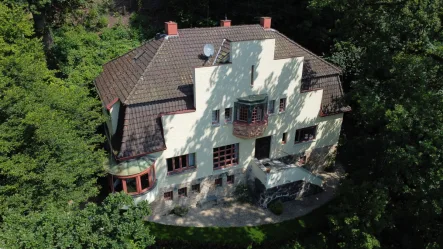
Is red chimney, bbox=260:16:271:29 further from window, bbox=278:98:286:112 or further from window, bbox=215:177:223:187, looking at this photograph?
window, bbox=215:177:223:187

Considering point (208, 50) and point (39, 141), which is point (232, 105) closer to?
point (208, 50)

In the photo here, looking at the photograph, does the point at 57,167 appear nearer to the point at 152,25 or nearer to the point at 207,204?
the point at 207,204

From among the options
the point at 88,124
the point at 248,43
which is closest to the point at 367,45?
the point at 248,43

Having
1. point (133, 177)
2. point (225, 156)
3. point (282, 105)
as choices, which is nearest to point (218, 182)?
point (225, 156)

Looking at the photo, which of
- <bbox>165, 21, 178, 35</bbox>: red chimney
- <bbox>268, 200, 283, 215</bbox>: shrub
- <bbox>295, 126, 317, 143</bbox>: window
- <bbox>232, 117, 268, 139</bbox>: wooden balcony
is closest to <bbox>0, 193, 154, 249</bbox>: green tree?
<bbox>232, 117, 268, 139</bbox>: wooden balcony

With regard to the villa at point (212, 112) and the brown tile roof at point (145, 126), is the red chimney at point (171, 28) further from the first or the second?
the brown tile roof at point (145, 126)
